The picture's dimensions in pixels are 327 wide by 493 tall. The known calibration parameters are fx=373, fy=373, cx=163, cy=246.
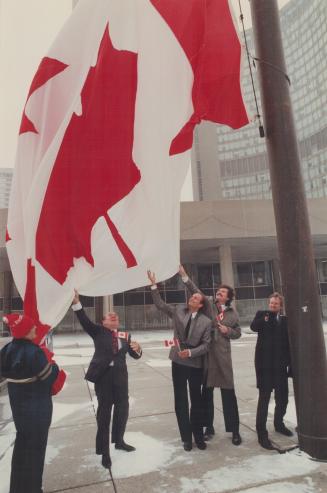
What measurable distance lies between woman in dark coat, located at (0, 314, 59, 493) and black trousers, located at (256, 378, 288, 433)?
251 centimetres

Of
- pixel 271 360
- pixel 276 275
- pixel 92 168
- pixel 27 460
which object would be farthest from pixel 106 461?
pixel 276 275

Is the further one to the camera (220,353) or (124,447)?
(220,353)

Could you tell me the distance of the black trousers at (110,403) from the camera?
3992 mm

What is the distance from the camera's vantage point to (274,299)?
4703 mm

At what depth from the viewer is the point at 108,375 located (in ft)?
13.8

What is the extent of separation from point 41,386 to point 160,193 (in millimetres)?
2295

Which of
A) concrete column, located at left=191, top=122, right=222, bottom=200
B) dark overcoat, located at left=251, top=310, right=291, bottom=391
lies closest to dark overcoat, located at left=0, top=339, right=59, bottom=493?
dark overcoat, located at left=251, top=310, right=291, bottom=391

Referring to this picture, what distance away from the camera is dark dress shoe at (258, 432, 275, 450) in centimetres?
422

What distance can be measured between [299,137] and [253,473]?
109m

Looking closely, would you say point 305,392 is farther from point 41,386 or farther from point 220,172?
point 220,172

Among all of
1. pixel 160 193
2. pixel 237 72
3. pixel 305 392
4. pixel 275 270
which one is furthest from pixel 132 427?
pixel 275 270

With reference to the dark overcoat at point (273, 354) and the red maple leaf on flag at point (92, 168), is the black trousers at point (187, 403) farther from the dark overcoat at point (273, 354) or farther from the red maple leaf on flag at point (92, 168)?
the red maple leaf on flag at point (92, 168)

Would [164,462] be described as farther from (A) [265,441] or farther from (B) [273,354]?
(B) [273,354]

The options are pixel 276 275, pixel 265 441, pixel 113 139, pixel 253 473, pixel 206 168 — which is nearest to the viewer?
pixel 253 473
